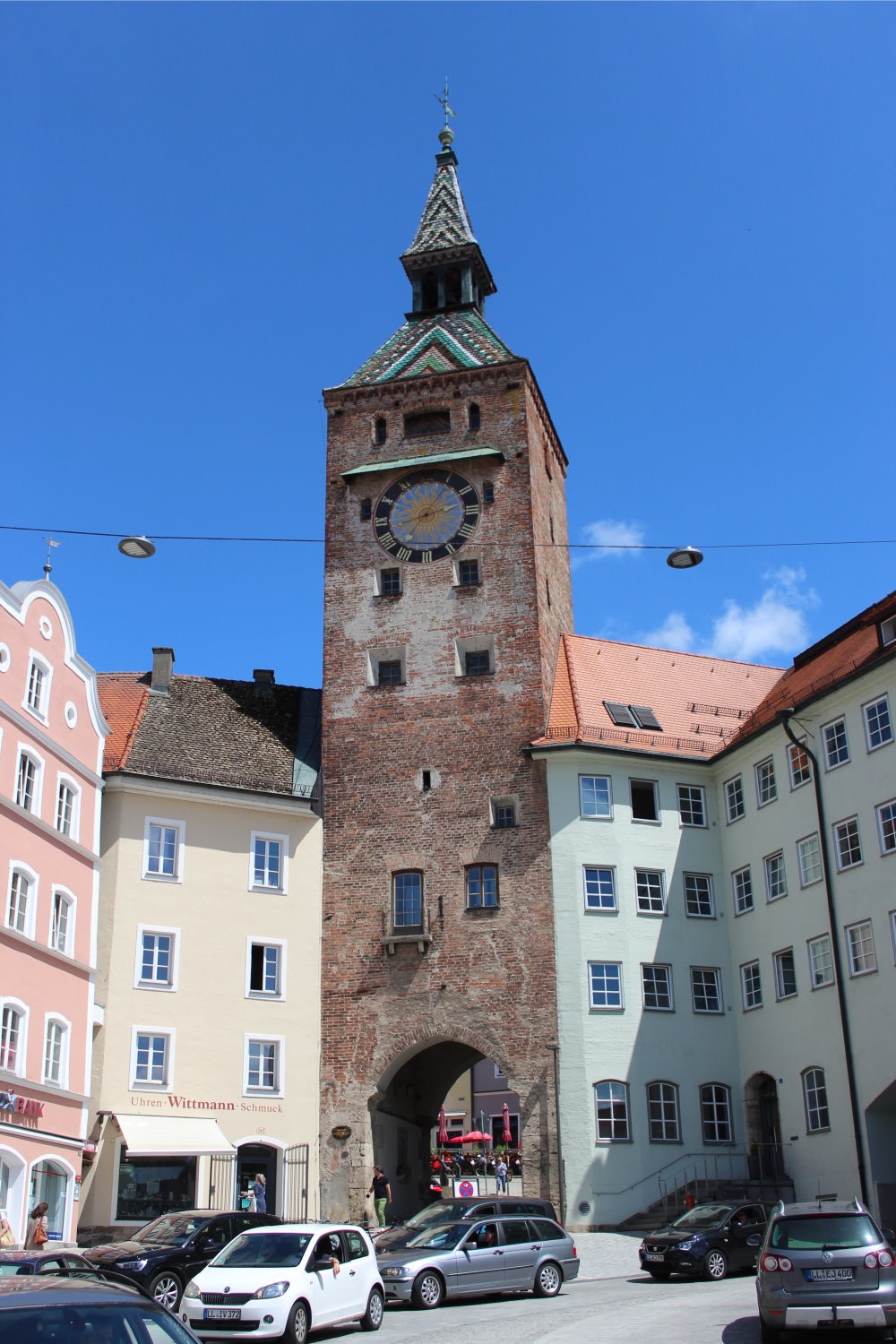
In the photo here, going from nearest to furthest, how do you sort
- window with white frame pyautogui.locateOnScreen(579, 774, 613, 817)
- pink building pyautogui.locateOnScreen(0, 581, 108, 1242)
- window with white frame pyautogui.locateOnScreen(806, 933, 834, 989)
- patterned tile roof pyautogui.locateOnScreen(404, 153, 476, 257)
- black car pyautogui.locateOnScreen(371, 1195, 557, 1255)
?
black car pyautogui.locateOnScreen(371, 1195, 557, 1255) → pink building pyautogui.locateOnScreen(0, 581, 108, 1242) → window with white frame pyautogui.locateOnScreen(806, 933, 834, 989) → window with white frame pyautogui.locateOnScreen(579, 774, 613, 817) → patterned tile roof pyautogui.locateOnScreen(404, 153, 476, 257)

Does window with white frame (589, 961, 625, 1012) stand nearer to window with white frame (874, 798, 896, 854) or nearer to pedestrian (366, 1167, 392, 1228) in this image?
pedestrian (366, 1167, 392, 1228)

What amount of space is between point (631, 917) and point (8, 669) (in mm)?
Result: 17147

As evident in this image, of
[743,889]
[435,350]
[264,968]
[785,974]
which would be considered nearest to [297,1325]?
[264,968]

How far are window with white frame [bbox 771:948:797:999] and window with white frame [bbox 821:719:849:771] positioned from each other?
4891mm

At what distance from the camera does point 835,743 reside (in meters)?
34.6

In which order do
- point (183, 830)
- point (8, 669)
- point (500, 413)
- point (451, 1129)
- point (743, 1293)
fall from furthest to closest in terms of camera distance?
point (451, 1129) < point (500, 413) < point (183, 830) < point (8, 669) < point (743, 1293)

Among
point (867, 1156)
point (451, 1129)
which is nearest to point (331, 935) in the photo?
point (867, 1156)

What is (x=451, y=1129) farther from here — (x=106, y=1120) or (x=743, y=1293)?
(x=743, y=1293)

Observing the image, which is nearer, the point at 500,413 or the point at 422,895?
the point at 422,895

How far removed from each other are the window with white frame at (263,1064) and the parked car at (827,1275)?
797 inches

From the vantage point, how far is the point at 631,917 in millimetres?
36844

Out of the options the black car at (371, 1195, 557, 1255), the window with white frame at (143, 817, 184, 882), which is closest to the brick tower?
the window with white frame at (143, 817, 184, 882)

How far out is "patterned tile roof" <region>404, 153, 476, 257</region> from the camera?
51.7m

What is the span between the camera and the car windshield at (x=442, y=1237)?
22375 millimetres
